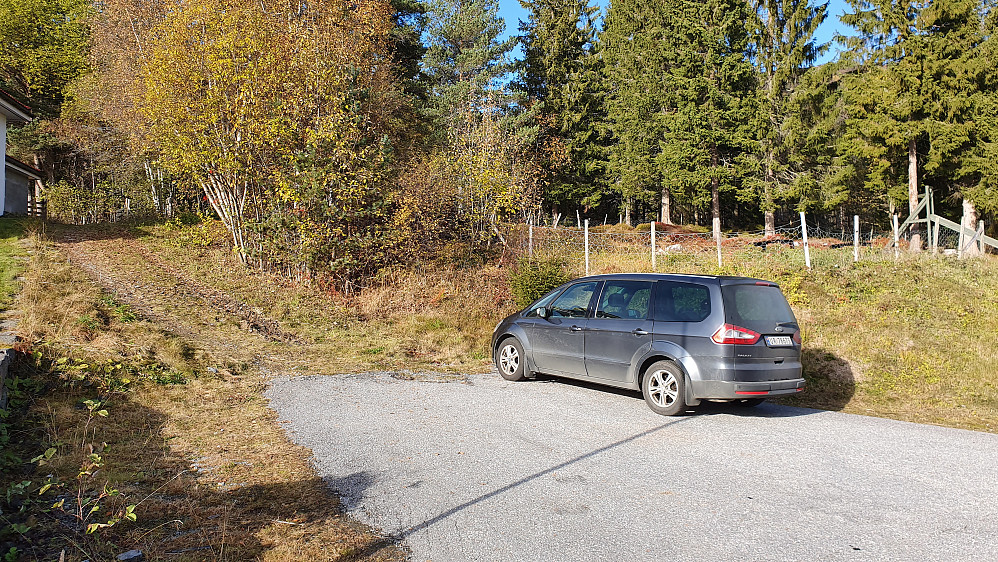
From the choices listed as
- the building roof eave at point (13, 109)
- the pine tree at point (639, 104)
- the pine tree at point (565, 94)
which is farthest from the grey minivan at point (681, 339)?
the pine tree at point (565, 94)

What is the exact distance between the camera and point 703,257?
16734 millimetres

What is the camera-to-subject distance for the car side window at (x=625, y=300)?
798cm

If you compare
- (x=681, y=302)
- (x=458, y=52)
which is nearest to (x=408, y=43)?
(x=458, y=52)

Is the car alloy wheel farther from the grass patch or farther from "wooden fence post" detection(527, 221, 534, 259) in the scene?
"wooden fence post" detection(527, 221, 534, 259)

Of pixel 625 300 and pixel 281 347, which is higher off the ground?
pixel 625 300

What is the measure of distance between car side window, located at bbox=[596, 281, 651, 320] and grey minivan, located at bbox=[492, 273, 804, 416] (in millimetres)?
14

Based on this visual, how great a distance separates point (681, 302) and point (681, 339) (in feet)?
1.61

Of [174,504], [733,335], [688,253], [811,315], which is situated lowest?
[174,504]

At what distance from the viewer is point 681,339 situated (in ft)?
24.2

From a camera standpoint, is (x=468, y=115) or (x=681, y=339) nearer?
(x=681, y=339)

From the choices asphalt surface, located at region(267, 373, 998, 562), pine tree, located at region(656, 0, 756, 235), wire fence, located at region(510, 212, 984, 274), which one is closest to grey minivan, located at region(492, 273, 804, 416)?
asphalt surface, located at region(267, 373, 998, 562)

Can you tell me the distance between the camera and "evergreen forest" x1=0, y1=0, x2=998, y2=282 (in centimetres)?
1631

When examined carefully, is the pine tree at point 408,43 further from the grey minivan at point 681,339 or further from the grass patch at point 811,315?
the grey minivan at point 681,339

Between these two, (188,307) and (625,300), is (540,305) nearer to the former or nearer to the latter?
(625,300)
